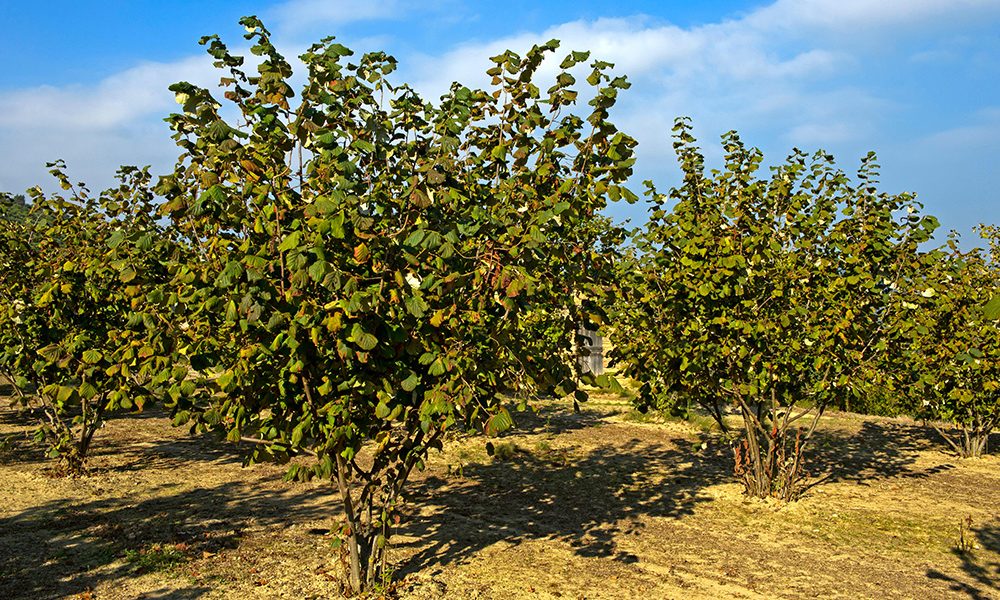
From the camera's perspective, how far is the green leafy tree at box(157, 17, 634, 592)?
188 inches

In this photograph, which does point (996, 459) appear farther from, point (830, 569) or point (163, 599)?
point (163, 599)

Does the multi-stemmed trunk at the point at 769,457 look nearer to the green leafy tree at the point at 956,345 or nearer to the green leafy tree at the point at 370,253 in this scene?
the green leafy tree at the point at 956,345

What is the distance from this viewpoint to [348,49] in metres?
5.08

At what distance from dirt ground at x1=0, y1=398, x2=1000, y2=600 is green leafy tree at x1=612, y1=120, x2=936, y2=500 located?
1.53 metres

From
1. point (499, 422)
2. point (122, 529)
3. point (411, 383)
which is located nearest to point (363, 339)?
point (411, 383)

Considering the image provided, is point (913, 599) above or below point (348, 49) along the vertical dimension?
below

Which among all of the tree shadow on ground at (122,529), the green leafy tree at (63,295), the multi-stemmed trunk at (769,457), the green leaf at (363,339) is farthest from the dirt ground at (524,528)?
the green leaf at (363,339)

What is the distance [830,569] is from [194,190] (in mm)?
6973

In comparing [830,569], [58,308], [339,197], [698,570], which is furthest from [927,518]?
[58,308]

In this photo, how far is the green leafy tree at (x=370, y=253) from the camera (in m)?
4.79

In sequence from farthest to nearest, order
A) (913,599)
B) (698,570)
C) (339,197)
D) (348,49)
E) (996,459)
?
(996,459) < (698,570) < (913,599) < (348,49) < (339,197)

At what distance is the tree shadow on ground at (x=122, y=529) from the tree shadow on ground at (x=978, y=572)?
22.4 feet

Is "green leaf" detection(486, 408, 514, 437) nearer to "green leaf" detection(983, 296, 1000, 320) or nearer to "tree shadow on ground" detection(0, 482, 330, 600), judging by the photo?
"green leaf" detection(983, 296, 1000, 320)

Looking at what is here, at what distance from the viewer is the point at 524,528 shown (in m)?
8.78
